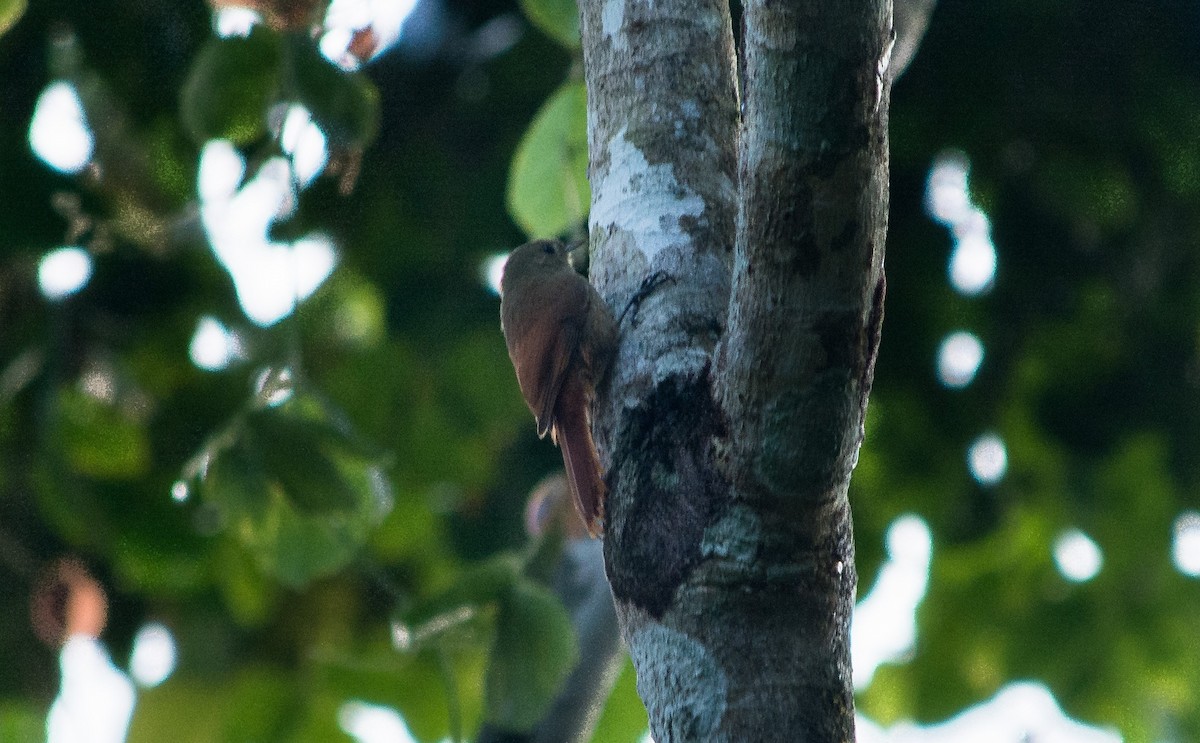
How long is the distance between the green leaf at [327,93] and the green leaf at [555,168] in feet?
1.55

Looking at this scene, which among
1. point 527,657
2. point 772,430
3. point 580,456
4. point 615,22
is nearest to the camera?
point 772,430

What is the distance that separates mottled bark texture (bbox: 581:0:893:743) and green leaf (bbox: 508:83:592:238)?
4.64 feet

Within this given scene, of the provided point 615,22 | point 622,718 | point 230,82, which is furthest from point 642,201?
point 622,718

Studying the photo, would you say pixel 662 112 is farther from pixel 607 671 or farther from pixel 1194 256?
pixel 1194 256

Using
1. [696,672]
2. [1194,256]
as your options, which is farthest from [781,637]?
[1194,256]

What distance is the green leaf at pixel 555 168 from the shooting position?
3.14 metres

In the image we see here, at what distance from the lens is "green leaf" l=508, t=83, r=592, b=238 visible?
3139 millimetres

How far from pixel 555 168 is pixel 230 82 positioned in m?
0.79

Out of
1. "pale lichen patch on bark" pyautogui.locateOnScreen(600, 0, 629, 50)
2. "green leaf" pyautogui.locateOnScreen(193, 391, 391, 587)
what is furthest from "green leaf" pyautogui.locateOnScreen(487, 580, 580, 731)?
"pale lichen patch on bark" pyautogui.locateOnScreen(600, 0, 629, 50)

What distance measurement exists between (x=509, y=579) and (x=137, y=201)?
219cm

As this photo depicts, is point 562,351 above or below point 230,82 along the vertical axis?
below

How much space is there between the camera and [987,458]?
4902 millimetres

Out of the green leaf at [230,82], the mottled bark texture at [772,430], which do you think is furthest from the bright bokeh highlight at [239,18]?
the mottled bark texture at [772,430]

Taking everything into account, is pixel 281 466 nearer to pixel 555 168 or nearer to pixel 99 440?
pixel 555 168
